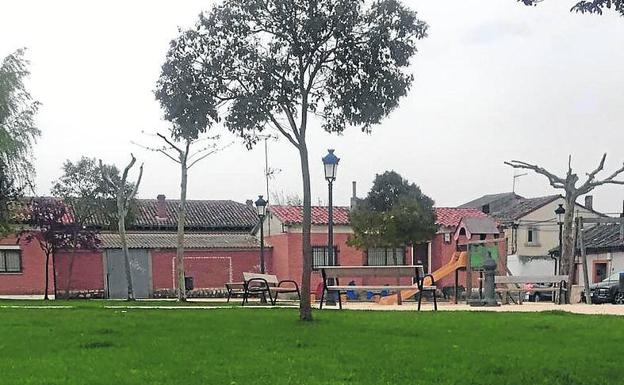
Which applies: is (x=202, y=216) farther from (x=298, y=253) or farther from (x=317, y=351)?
(x=317, y=351)

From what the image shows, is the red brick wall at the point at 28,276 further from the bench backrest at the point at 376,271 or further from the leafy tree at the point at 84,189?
the bench backrest at the point at 376,271

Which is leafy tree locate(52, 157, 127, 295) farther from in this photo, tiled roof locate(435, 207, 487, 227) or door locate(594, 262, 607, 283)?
door locate(594, 262, 607, 283)

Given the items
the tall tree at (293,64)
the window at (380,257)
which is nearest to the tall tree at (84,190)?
the window at (380,257)

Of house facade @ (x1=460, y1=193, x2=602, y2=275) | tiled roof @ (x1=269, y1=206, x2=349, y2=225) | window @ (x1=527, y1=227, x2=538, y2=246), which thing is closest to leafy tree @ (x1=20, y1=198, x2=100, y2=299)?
tiled roof @ (x1=269, y1=206, x2=349, y2=225)

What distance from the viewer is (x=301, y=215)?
36094 millimetres

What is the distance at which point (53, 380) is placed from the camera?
5766 mm

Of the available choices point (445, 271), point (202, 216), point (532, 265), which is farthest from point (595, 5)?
point (532, 265)

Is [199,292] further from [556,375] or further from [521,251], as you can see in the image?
[556,375]

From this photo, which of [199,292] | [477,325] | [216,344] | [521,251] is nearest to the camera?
[216,344]

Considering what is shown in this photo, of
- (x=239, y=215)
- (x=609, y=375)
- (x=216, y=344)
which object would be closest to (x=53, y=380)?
(x=216, y=344)

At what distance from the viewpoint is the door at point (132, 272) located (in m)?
36.0

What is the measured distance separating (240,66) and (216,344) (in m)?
4.70

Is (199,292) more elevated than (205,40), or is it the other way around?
(205,40)

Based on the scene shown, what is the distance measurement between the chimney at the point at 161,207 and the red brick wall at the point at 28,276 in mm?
8004
